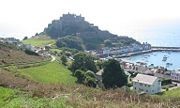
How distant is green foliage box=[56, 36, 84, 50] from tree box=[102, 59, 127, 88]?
60.4 metres

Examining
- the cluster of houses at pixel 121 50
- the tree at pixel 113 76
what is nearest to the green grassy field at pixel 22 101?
the tree at pixel 113 76

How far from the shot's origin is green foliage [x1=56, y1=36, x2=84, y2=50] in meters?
94.8

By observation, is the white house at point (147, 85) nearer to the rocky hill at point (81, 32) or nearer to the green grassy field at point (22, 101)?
the green grassy field at point (22, 101)

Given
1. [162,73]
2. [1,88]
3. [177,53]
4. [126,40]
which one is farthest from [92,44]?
[1,88]

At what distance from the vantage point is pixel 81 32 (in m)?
111

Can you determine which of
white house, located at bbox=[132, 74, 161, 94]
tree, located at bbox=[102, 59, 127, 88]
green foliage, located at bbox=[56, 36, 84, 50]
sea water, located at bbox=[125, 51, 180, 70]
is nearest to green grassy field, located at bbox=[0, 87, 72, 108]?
tree, located at bbox=[102, 59, 127, 88]

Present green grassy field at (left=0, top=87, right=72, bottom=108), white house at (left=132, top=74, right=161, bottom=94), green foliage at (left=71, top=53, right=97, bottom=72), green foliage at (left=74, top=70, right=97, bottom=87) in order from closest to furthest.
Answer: green grassy field at (left=0, top=87, right=72, bottom=108) < green foliage at (left=74, top=70, right=97, bottom=87) < white house at (left=132, top=74, right=161, bottom=94) < green foliage at (left=71, top=53, right=97, bottom=72)

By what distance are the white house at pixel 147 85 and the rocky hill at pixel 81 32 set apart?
67.0m

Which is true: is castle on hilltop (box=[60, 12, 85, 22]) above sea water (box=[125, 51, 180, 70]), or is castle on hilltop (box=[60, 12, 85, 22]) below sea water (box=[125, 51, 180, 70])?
above

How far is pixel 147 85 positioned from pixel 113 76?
22.4 feet

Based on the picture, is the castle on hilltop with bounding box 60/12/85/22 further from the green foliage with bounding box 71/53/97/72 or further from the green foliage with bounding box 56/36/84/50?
the green foliage with bounding box 71/53/97/72

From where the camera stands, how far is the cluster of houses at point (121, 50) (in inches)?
3942

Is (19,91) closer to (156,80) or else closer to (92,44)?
(156,80)

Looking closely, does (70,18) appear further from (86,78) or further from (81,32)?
(86,78)
